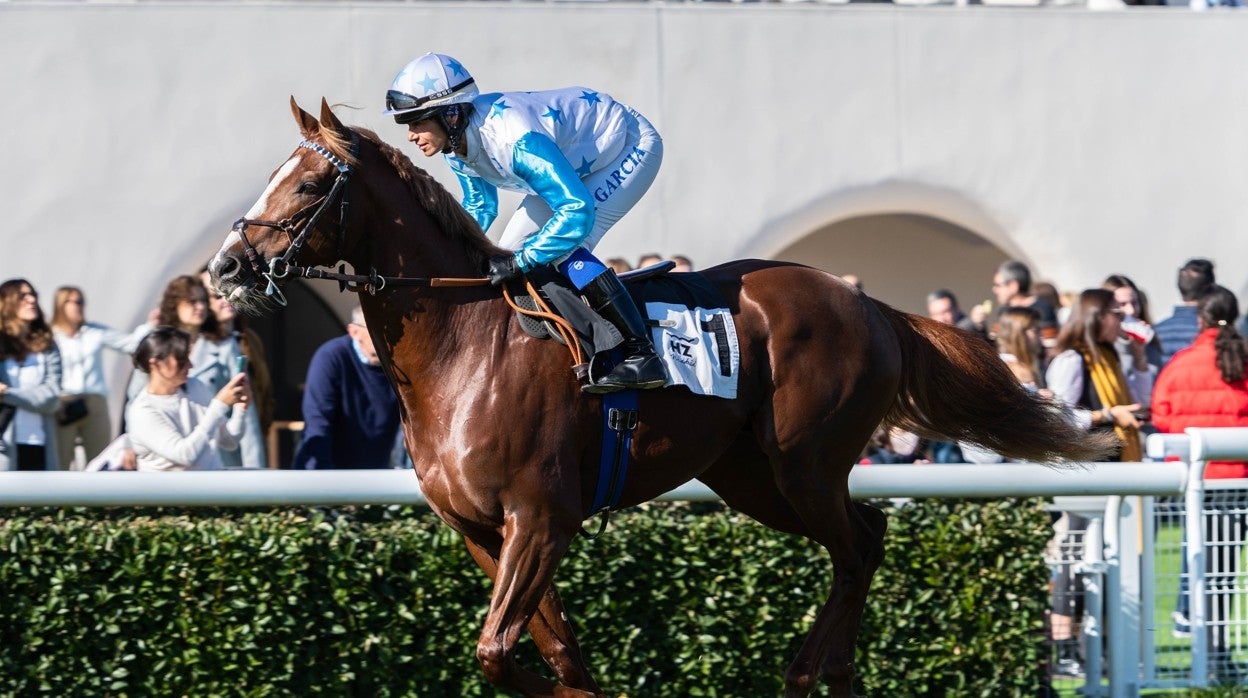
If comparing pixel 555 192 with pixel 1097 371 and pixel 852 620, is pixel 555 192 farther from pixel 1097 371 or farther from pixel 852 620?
pixel 1097 371

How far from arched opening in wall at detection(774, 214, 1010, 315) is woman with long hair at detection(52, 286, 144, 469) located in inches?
210

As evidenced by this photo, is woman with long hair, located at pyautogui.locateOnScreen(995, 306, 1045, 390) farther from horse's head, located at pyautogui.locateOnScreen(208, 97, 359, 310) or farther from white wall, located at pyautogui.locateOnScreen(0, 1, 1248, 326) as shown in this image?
horse's head, located at pyautogui.locateOnScreen(208, 97, 359, 310)

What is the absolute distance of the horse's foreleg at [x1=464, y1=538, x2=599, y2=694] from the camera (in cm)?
414

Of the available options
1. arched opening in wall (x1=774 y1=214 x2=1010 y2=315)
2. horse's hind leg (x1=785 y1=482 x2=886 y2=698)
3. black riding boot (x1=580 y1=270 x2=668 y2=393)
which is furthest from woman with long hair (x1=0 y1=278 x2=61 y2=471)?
arched opening in wall (x1=774 y1=214 x2=1010 y2=315)

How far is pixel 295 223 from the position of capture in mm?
3844

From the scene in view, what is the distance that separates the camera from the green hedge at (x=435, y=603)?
14.8 ft

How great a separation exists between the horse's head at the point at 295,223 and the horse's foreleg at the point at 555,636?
34.6 inches

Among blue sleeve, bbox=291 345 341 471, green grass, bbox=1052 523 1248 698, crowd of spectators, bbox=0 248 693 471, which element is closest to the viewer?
green grass, bbox=1052 523 1248 698

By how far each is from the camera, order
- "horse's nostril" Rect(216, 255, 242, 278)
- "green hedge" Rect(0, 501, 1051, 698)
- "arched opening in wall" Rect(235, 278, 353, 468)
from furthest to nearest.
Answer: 1. "arched opening in wall" Rect(235, 278, 353, 468)
2. "green hedge" Rect(0, 501, 1051, 698)
3. "horse's nostril" Rect(216, 255, 242, 278)

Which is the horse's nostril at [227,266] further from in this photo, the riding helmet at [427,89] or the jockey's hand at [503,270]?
the jockey's hand at [503,270]

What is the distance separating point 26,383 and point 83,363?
2.53ft

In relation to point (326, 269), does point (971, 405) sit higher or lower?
lower

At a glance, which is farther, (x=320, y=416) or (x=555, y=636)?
(x=320, y=416)

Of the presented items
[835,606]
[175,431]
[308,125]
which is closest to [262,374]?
[175,431]
